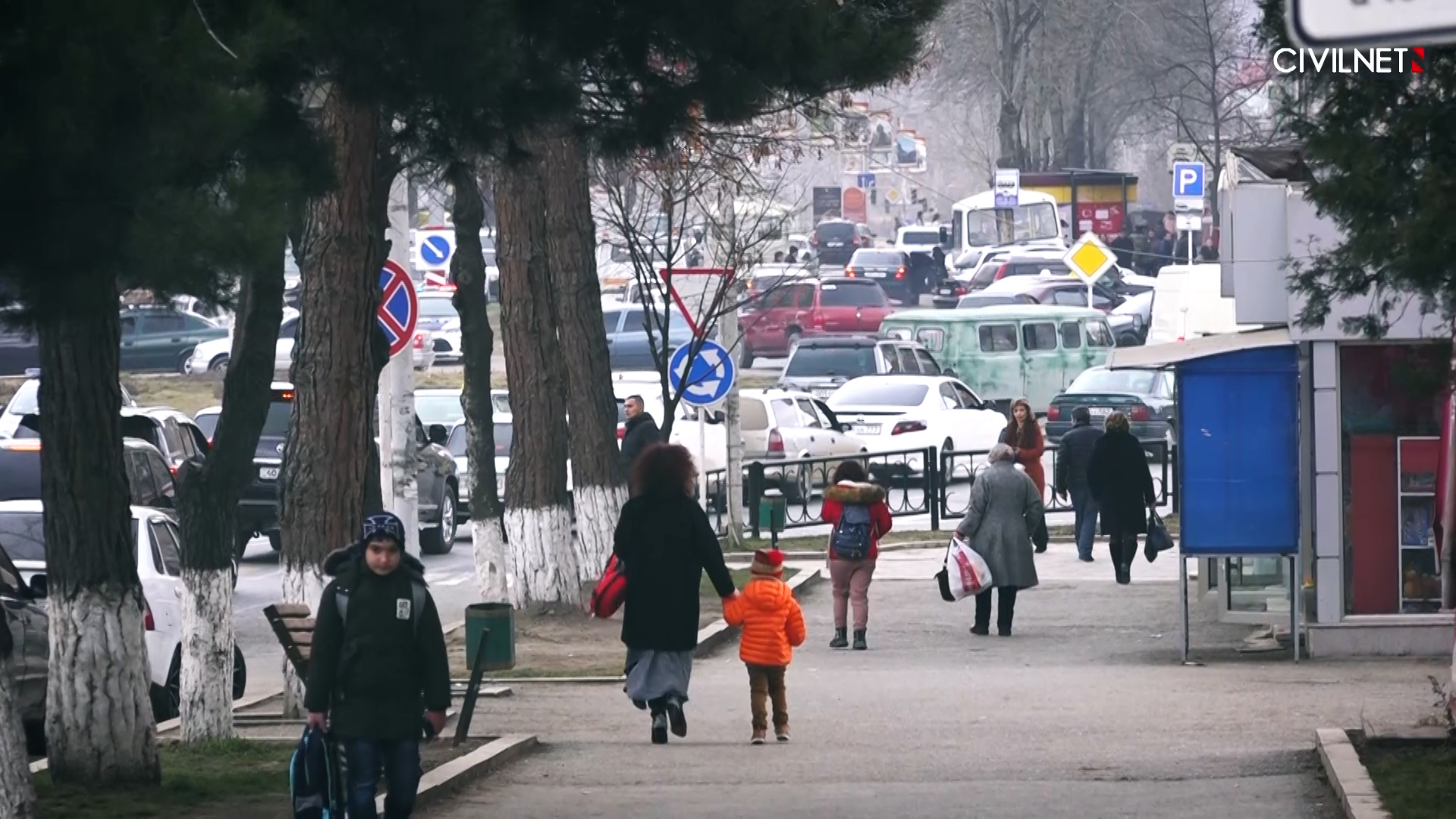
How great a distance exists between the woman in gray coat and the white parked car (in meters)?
6.26

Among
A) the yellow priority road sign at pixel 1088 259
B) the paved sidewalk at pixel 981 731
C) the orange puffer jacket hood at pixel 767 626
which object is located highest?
the yellow priority road sign at pixel 1088 259

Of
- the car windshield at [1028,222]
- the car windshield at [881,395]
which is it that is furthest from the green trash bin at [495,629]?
the car windshield at [1028,222]

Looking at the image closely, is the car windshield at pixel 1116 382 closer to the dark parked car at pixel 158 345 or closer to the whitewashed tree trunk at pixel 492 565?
the whitewashed tree trunk at pixel 492 565

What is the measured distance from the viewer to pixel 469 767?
10867 millimetres

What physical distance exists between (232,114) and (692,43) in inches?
131

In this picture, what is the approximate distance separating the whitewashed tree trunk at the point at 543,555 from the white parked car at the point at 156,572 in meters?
3.55

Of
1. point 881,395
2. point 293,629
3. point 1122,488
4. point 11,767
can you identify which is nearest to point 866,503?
point 1122,488

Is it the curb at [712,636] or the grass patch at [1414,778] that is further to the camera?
the curb at [712,636]

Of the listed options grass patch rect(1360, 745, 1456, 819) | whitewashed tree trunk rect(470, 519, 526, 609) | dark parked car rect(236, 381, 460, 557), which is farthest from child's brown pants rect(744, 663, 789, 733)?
dark parked car rect(236, 381, 460, 557)

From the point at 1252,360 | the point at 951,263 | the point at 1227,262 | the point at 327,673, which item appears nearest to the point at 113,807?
the point at 327,673

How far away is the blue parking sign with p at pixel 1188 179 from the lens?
42719 mm

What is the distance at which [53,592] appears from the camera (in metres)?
9.86

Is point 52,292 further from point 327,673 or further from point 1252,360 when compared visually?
point 1252,360

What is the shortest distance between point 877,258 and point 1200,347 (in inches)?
2024
